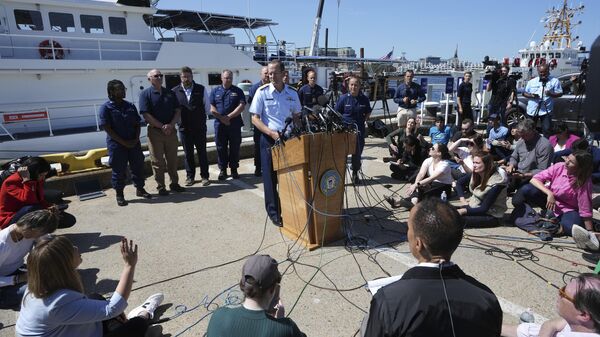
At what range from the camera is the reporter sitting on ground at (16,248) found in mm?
3209

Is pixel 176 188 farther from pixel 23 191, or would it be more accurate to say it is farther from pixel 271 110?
pixel 271 110

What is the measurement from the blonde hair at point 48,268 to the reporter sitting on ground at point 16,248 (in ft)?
4.16

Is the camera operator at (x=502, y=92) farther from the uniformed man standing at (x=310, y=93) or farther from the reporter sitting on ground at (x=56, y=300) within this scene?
the reporter sitting on ground at (x=56, y=300)

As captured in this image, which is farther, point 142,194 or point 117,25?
point 117,25

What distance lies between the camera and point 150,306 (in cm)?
303

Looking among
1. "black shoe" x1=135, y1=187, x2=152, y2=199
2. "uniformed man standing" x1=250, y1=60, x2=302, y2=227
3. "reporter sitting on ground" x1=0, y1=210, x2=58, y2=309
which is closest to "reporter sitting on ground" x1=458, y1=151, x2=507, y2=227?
"uniformed man standing" x1=250, y1=60, x2=302, y2=227

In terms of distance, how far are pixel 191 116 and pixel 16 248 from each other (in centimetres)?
387

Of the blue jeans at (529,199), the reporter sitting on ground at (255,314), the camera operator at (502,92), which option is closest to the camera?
the reporter sitting on ground at (255,314)

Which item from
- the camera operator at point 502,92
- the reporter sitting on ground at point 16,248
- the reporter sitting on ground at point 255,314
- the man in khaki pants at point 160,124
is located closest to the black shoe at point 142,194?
the man in khaki pants at point 160,124

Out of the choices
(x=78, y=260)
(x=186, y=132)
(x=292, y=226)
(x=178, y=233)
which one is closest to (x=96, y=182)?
(x=186, y=132)

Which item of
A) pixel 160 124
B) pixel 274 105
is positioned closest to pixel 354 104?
pixel 274 105

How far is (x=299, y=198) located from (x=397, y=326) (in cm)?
264

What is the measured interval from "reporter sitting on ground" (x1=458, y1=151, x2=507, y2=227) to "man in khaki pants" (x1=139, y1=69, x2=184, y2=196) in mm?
4631

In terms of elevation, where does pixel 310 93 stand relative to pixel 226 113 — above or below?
above
